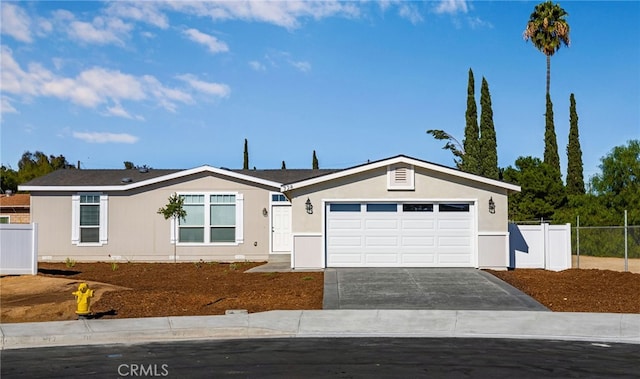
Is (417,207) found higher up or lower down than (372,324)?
higher up

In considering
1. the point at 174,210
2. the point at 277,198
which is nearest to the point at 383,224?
the point at 277,198

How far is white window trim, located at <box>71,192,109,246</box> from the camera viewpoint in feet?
90.8

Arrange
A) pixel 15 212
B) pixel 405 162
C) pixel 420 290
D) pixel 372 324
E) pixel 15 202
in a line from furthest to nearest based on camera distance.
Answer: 1. pixel 15 202
2. pixel 15 212
3. pixel 405 162
4. pixel 420 290
5. pixel 372 324

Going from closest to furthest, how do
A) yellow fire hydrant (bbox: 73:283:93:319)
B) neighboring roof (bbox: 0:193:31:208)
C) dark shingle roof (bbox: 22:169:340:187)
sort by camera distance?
yellow fire hydrant (bbox: 73:283:93:319), dark shingle roof (bbox: 22:169:340:187), neighboring roof (bbox: 0:193:31:208)

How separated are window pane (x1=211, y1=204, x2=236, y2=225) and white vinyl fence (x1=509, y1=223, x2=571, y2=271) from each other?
10.8 meters

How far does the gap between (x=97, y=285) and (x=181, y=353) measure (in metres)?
7.68

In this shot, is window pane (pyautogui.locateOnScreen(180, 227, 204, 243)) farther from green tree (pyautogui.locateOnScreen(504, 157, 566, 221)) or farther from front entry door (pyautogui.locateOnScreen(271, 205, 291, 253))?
green tree (pyautogui.locateOnScreen(504, 157, 566, 221))

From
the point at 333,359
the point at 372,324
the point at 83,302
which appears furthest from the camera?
the point at 83,302

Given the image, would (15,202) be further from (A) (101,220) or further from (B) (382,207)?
(B) (382,207)

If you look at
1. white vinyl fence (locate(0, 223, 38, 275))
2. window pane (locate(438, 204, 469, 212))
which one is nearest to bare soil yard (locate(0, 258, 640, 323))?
white vinyl fence (locate(0, 223, 38, 275))

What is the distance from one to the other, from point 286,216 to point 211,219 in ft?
9.91

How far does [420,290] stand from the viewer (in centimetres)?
1809

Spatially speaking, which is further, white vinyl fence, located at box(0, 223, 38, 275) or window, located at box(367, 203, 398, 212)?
window, located at box(367, 203, 398, 212)

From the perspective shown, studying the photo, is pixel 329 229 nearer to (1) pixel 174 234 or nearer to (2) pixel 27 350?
(1) pixel 174 234
